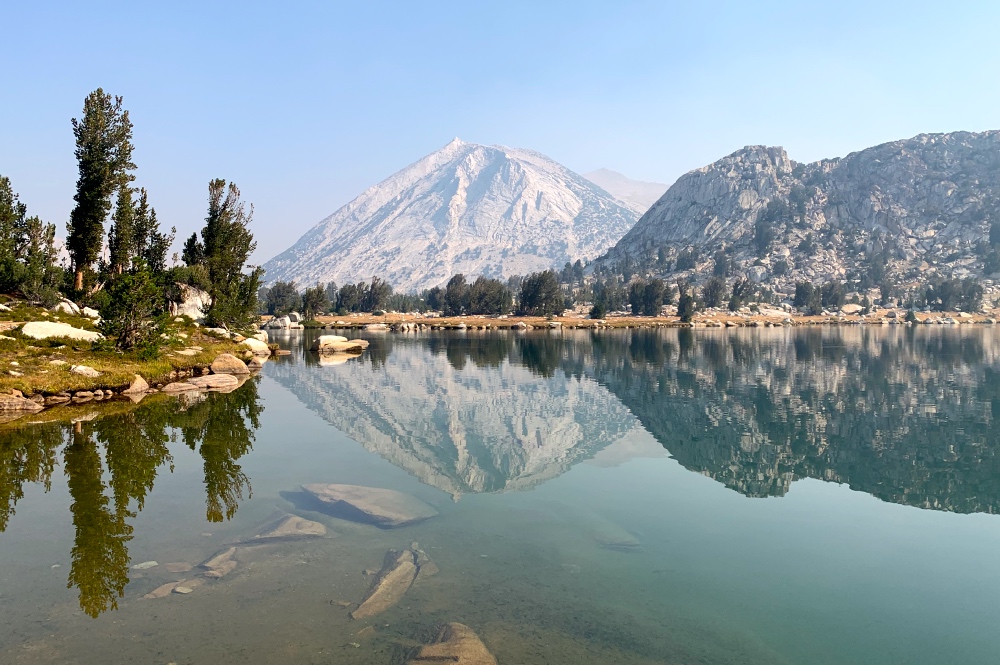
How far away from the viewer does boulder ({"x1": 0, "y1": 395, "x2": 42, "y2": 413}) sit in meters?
30.7

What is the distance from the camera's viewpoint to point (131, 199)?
61.2 m

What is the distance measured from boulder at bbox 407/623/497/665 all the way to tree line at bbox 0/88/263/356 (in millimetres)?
39292

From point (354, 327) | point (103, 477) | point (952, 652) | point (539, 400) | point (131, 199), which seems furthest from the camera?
point (354, 327)

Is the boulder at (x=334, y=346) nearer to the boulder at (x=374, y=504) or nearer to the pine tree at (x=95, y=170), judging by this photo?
the pine tree at (x=95, y=170)

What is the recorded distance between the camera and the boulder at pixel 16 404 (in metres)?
30.7

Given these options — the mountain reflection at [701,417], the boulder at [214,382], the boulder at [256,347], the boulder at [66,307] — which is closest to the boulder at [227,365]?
the boulder at [214,382]

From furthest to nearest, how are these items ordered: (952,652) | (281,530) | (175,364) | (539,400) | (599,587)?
(175,364), (539,400), (281,530), (599,587), (952,652)

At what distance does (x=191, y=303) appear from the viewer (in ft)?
239

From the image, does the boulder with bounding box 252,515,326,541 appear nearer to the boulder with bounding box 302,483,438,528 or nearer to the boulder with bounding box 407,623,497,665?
the boulder with bounding box 302,483,438,528

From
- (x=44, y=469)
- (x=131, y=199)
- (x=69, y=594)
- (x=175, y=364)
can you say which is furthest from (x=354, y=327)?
(x=69, y=594)

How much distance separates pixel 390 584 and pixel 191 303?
2738 inches

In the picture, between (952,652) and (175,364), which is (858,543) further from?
(175,364)

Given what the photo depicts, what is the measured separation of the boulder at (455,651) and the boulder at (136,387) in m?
34.8

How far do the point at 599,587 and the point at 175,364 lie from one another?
42136 millimetres
